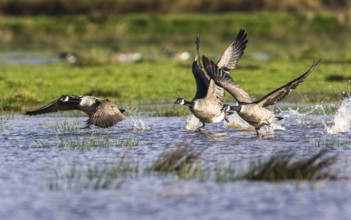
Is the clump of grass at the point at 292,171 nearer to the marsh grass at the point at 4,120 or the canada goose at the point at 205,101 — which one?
the canada goose at the point at 205,101

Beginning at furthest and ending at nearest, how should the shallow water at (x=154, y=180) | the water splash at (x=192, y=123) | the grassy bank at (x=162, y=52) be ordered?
the grassy bank at (x=162, y=52), the water splash at (x=192, y=123), the shallow water at (x=154, y=180)

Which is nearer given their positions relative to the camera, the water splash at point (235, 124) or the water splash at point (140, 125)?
the water splash at point (140, 125)

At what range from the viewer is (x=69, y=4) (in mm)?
53469

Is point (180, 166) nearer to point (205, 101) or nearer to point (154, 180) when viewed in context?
point (154, 180)

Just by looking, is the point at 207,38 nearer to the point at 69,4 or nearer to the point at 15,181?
the point at 69,4

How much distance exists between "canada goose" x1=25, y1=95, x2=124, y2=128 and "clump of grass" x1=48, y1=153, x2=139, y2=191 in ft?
10.9

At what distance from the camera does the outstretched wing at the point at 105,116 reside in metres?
15.3

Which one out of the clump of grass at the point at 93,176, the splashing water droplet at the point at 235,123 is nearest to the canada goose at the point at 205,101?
the splashing water droplet at the point at 235,123

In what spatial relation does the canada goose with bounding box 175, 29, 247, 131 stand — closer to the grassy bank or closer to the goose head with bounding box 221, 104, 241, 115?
the goose head with bounding box 221, 104, 241, 115

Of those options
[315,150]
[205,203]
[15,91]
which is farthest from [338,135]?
[15,91]

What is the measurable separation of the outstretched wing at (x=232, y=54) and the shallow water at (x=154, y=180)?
3.93ft

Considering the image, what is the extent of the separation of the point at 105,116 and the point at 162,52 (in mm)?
20887

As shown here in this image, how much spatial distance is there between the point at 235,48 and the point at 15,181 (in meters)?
6.85

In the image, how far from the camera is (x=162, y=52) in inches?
1423
